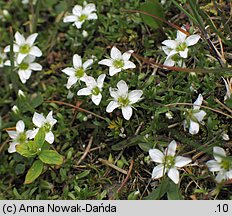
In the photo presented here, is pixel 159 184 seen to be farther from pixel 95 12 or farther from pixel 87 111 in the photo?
pixel 95 12

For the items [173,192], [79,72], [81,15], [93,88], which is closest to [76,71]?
[79,72]

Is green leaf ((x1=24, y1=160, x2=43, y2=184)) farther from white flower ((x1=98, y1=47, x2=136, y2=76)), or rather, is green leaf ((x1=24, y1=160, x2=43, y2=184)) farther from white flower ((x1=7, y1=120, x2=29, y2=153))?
white flower ((x1=98, y1=47, x2=136, y2=76))

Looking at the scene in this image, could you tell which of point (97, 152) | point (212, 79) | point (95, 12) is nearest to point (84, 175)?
point (97, 152)

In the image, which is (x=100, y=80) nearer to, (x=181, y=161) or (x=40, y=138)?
(x=40, y=138)

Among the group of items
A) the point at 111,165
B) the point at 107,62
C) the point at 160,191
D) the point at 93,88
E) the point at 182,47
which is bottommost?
the point at 111,165

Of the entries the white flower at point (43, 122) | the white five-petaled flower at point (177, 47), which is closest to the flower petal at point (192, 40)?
the white five-petaled flower at point (177, 47)

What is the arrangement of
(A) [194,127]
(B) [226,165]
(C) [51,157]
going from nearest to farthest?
(B) [226,165] < (A) [194,127] < (C) [51,157]
